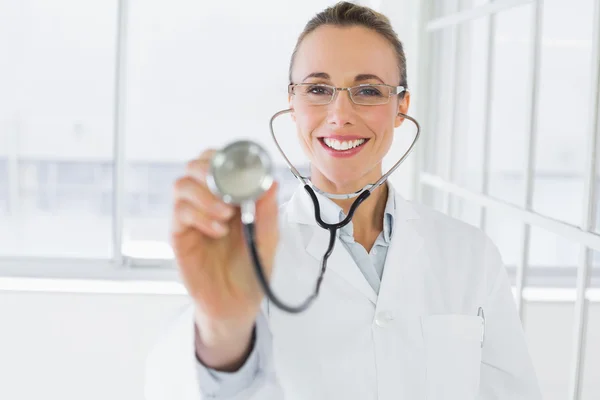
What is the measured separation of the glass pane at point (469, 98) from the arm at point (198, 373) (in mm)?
1415

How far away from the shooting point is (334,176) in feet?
3.43

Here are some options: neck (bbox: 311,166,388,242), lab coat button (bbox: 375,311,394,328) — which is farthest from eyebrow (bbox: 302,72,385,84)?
lab coat button (bbox: 375,311,394,328)

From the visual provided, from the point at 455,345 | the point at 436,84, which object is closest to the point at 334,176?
the point at 455,345

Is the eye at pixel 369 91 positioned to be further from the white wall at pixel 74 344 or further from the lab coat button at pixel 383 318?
the white wall at pixel 74 344

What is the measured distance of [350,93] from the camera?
3.32ft

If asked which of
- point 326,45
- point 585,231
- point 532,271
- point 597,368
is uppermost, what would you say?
point 326,45

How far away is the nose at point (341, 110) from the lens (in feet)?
3.25

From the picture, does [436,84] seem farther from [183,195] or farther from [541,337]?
[183,195]

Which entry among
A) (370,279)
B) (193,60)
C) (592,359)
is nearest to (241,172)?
(370,279)

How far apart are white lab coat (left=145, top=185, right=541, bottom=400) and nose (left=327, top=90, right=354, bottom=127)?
5.9 inches

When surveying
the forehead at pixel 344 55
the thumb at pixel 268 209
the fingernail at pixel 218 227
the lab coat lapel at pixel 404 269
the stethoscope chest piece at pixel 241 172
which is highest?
the forehead at pixel 344 55

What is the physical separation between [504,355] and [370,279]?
10.0 inches

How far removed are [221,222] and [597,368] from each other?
1.86 metres

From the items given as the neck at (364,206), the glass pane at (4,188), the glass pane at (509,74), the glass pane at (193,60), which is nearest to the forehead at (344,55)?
the neck at (364,206)
